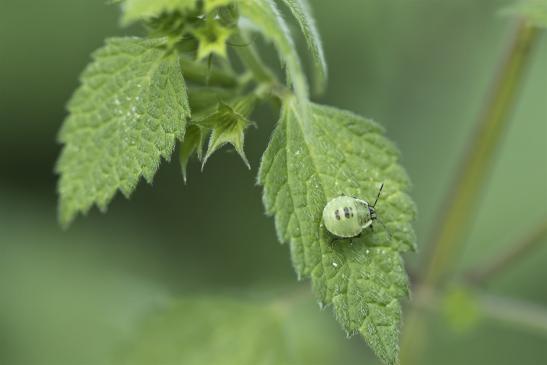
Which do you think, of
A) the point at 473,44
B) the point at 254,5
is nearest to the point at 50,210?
the point at 473,44

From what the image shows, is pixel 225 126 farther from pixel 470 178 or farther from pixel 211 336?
pixel 211 336

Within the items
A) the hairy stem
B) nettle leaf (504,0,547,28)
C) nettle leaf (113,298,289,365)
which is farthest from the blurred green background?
nettle leaf (504,0,547,28)

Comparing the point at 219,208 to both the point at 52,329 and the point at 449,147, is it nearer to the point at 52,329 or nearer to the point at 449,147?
the point at 52,329

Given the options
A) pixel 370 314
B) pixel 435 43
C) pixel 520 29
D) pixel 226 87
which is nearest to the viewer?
pixel 370 314

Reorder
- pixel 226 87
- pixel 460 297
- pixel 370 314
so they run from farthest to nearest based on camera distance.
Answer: pixel 460 297 < pixel 226 87 < pixel 370 314

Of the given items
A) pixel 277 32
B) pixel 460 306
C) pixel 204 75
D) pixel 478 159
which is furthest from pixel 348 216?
pixel 460 306

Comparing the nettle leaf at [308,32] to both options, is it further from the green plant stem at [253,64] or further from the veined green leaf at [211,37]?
the green plant stem at [253,64]

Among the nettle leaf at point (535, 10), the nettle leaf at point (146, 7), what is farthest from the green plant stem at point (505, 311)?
the nettle leaf at point (146, 7)
